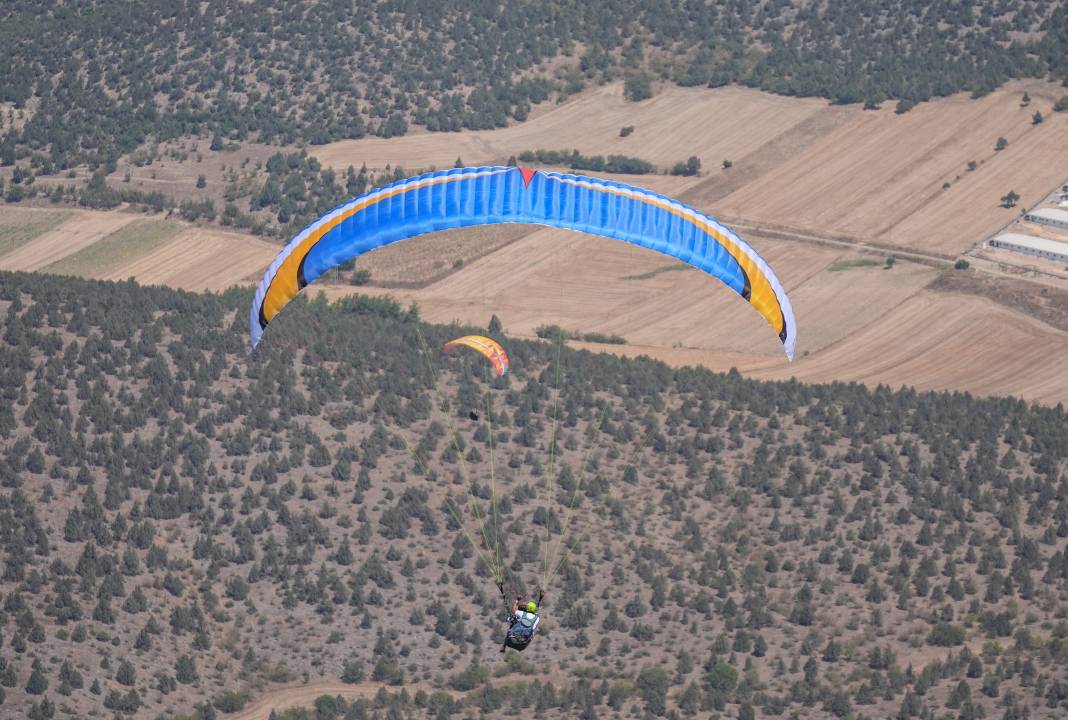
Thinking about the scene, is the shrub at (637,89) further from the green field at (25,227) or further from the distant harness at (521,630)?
the distant harness at (521,630)

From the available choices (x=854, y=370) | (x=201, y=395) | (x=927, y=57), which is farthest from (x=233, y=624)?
(x=927, y=57)

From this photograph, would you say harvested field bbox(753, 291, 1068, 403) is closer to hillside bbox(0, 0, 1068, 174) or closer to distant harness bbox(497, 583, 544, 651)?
hillside bbox(0, 0, 1068, 174)

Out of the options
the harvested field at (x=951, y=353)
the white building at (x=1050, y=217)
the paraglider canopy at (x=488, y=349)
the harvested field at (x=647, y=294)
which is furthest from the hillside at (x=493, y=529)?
the white building at (x=1050, y=217)

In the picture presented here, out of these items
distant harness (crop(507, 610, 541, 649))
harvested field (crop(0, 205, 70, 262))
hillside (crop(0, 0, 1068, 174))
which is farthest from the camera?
hillside (crop(0, 0, 1068, 174))

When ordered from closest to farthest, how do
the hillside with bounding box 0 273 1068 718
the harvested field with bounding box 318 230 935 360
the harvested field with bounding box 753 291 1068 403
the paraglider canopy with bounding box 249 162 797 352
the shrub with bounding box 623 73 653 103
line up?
the paraglider canopy with bounding box 249 162 797 352
the hillside with bounding box 0 273 1068 718
the harvested field with bounding box 753 291 1068 403
the harvested field with bounding box 318 230 935 360
the shrub with bounding box 623 73 653 103

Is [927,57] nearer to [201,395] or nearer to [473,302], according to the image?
[473,302]

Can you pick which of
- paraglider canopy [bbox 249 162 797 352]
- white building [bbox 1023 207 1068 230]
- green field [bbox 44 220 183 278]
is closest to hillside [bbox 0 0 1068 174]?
green field [bbox 44 220 183 278]

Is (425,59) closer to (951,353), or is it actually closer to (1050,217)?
(1050,217)

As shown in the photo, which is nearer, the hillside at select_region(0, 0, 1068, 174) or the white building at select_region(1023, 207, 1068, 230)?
the white building at select_region(1023, 207, 1068, 230)
